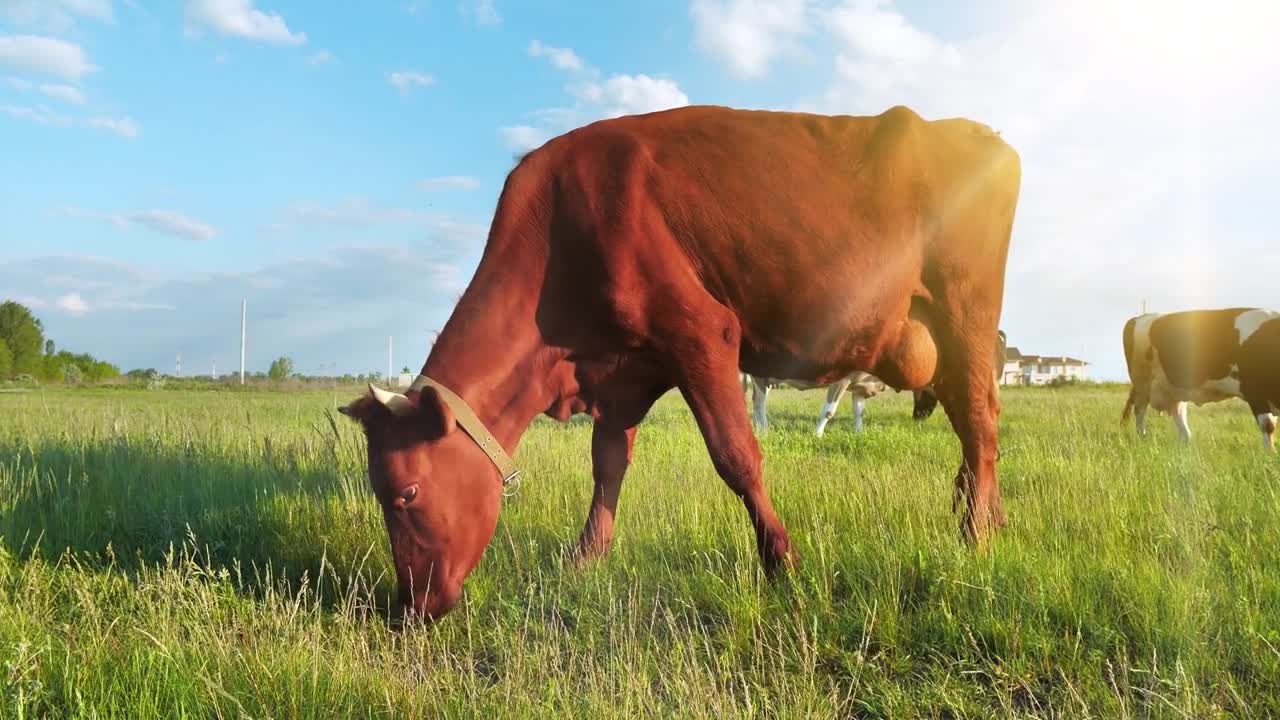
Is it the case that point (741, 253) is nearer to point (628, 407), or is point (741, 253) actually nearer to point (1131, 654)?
point (628, 407)

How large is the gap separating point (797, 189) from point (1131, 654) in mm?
2611

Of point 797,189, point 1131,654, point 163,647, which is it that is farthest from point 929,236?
point 163,647

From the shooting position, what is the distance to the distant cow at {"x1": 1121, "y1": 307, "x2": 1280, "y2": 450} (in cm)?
1000

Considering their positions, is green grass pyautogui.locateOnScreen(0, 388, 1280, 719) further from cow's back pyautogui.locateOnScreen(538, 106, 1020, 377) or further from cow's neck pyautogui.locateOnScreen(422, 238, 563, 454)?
cow's back pyautogui.locateOnScreen(538, 106, 1020, 377)

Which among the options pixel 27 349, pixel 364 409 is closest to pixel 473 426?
pixel 364 409

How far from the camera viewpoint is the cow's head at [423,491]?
3475mm

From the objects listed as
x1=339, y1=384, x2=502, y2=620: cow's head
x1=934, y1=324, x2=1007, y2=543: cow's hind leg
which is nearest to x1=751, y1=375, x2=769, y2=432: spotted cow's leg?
x1=934, y1=324, x2=1007, y2=543: cow's hind leg

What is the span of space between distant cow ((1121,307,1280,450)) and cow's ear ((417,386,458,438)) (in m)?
10.4

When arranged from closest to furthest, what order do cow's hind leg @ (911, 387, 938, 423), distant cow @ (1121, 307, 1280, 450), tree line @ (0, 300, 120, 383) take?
1. distant cow @ (1121, 307, 1280, 450)
2. cow's hind leg @ (911, 387, 938, 423)
3. tree line @ (0, 300, 120, 383)

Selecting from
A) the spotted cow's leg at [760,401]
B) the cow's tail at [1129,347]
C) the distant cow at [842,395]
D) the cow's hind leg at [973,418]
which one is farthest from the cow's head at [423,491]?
the cow's tail at [1129,347]

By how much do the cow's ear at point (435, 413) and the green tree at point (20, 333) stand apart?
93.9 meters

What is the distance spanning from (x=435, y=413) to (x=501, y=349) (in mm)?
490

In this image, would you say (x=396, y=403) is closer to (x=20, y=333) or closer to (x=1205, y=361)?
(x=1205, y=361)

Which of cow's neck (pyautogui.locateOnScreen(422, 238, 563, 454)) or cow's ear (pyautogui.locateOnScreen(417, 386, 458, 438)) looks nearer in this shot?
cow's ear (pyautogui.locateOnScreen(417, 386, 458, 438))
